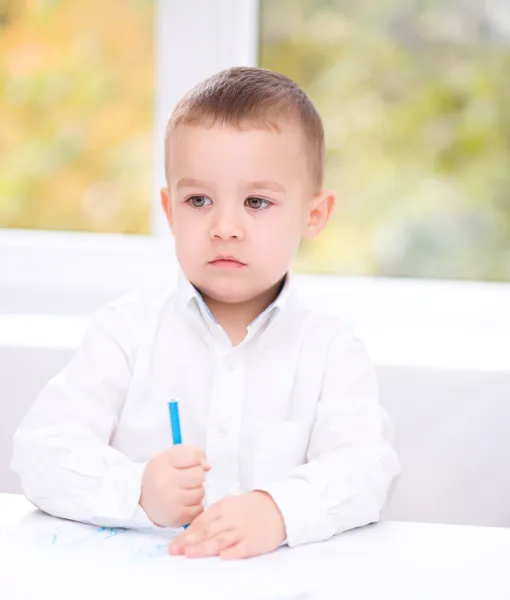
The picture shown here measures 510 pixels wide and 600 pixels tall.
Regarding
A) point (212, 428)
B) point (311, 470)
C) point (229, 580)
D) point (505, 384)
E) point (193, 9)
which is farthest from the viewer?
point (193, 9)

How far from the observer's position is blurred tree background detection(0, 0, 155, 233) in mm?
1896

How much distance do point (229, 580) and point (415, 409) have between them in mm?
705

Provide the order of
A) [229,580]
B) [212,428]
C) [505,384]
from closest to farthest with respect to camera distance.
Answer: [229,580] < [212,428] < [505,384]

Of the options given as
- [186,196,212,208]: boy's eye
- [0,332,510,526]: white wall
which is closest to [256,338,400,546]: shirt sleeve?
[186,196,212,208]: boy's eye

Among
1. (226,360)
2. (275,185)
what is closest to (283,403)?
(226,360)

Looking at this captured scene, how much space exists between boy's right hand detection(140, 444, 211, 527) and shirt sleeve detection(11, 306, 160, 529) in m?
0.02

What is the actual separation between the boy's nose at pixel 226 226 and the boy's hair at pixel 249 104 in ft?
0.32

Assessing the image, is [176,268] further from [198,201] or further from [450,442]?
[198,201]

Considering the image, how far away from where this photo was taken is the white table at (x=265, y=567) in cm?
75

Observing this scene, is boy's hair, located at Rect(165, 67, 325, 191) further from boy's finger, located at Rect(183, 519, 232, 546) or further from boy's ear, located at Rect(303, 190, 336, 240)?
boy's finger, located at Rect(183, 519, 232, 546)

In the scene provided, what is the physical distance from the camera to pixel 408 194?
1.94m

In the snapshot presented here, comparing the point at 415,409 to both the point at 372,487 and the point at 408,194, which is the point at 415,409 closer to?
the point at 372,487

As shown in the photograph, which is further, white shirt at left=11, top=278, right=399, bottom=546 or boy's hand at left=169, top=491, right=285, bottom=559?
white shirt at left=11, top=278, right=399, bottom=546

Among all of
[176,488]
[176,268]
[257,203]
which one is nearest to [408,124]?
[176,268]
